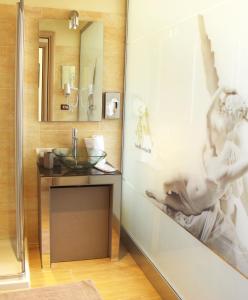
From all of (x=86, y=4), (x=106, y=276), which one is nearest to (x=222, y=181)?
(x=106, y=276)

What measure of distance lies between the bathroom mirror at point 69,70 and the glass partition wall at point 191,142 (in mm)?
337

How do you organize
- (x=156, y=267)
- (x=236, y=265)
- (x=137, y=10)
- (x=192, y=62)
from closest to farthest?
(x=236, y=265), (x=192, y=62), (x=156, y=267), (x=137, y=10)

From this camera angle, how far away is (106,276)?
9.93ft

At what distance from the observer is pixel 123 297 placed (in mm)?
2711

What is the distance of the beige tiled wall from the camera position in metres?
3.30

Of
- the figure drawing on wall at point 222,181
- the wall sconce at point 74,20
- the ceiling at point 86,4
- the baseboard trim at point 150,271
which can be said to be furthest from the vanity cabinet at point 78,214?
the ceiling at point 86,4

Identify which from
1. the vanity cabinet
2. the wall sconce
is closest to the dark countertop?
the vanity cabinet

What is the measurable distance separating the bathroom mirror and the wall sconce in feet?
0.11

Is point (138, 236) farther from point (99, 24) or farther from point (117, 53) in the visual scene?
point (99, 24)

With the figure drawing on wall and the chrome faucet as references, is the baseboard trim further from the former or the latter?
the chrome faucet

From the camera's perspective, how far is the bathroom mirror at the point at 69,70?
10.9 feet

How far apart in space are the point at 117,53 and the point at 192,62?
1.38 metres

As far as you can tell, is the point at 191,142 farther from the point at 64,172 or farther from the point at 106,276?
the point at 106,276

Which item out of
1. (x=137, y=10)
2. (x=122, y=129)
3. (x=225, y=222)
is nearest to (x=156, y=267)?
(x=225, y=222)
